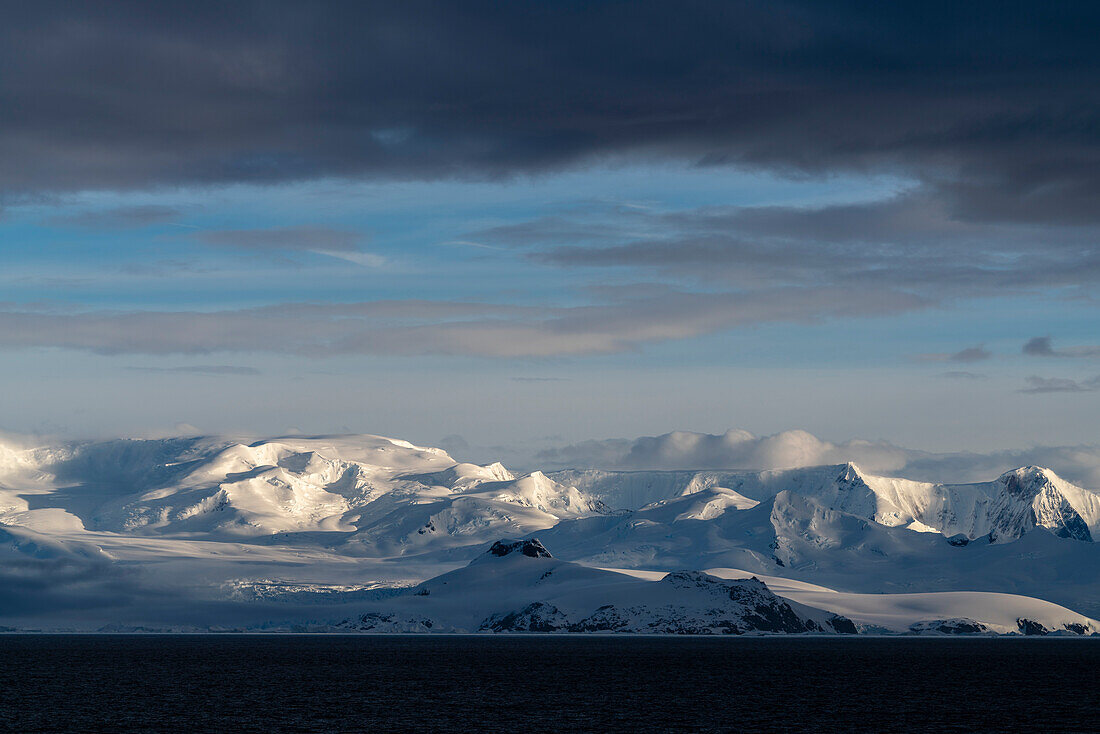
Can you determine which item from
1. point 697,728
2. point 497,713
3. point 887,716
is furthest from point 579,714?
point 887,716

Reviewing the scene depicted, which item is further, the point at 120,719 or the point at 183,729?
the point at 120,719

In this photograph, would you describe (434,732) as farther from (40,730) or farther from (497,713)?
(40,730)

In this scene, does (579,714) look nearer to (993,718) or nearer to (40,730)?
(993,718)

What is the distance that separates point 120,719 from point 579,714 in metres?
60.7

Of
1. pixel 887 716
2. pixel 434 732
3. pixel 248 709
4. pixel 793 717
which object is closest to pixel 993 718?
pixel 887 716

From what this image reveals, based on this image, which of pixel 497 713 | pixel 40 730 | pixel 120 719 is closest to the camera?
pixel 40 730

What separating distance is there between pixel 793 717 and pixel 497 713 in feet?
132

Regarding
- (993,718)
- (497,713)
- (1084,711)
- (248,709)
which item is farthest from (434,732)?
(1084,711)

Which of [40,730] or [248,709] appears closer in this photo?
A: [40,730]

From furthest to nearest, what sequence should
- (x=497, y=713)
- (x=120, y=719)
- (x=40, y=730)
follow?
1. (x=497, y=713)
2. (x=120, y=719)
3. (x=40, y=730)

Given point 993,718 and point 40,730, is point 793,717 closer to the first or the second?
point 993,718

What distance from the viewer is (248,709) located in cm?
19750

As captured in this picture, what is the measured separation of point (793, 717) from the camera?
188m

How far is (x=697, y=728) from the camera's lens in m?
172
